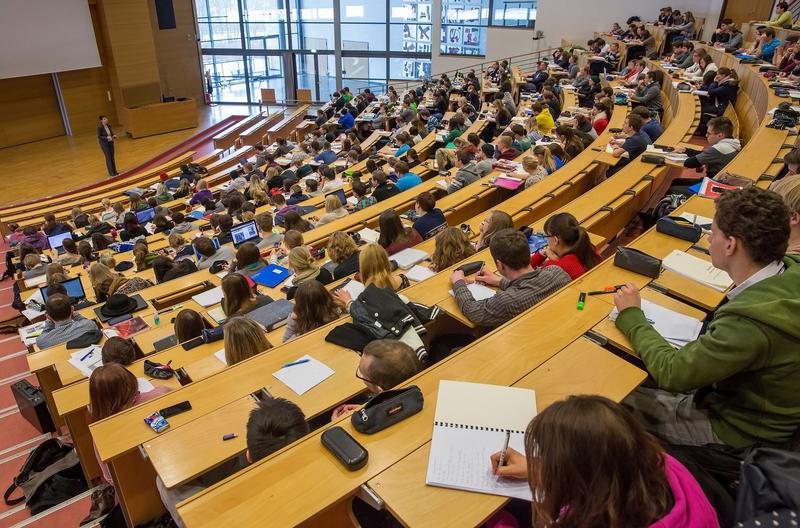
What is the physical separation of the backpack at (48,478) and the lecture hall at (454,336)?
2cm

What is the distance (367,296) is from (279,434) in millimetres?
1143

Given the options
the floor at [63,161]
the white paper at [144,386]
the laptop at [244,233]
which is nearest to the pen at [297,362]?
the white paper at [144,386]

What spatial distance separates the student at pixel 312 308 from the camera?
351 centimetres

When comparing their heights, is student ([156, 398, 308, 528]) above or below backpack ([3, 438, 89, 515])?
above

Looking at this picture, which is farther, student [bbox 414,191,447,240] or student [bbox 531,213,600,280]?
student [bbox 414,191,447,240]

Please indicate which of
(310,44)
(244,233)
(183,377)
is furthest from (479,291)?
(310,44)

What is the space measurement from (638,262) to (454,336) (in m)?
1.23

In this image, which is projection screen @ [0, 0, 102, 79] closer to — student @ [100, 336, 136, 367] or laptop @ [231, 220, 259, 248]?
laptop @ [231, 220, 259, 248]

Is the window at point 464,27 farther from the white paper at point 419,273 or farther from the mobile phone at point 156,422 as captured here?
the mobile phone at point 156,422

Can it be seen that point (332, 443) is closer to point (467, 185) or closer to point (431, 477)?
point (431, 477)

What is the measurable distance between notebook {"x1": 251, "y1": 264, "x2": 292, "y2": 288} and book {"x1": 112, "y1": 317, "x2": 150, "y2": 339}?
1.05 meters

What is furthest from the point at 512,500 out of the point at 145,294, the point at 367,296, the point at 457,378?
the point at 145,294

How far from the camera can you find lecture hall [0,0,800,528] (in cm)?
182

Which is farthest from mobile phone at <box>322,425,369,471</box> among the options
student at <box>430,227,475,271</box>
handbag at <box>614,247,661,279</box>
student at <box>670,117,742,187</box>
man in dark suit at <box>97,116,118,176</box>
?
man in dark suit at <box>97,116,118,176</box>
